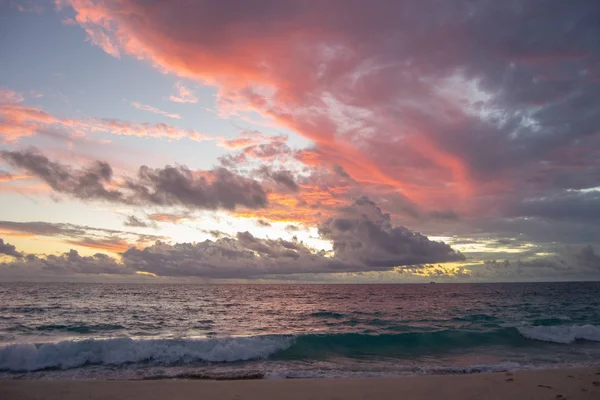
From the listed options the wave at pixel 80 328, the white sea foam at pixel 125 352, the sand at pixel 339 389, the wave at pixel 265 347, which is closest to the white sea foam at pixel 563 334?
the wave at pixel 265 347

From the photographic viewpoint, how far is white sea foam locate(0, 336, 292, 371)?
15.2 metres

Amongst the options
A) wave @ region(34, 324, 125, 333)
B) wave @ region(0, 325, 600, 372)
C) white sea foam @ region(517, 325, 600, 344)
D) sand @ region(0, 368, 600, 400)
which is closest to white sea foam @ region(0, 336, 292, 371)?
wave @ region(0, 325, 600, 372)

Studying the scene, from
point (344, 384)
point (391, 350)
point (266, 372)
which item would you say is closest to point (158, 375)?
point (266, 372)

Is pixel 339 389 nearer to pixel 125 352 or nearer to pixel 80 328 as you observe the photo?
pixel 125 352

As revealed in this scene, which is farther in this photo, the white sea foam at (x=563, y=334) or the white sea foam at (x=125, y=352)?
the white sea foam at (x=563, y=334)

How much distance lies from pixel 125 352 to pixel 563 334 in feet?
89.2

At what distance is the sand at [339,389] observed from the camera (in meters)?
9.62

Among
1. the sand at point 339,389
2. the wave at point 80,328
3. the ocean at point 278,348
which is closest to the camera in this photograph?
the sand at point 339,389

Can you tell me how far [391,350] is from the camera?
19.8 meters

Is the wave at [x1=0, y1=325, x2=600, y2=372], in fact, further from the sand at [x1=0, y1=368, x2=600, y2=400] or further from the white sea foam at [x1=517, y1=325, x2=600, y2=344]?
the sand at [x1=0, y1=368, x2=600, y2=400]

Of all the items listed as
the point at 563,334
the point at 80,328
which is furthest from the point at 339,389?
the point at 80,328

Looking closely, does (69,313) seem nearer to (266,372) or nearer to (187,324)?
(187,324)

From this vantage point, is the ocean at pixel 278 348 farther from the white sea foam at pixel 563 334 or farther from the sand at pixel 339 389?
the sand at pixel 339 389

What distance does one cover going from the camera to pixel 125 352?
16984 millimetres
